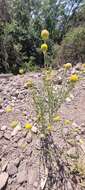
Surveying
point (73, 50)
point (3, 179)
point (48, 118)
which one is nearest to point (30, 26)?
point (73, 50)

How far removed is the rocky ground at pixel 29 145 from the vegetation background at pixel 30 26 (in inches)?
254

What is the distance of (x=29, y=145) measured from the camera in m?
2.43

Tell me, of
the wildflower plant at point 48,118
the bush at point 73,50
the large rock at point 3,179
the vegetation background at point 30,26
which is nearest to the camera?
the large rock at point 3,179

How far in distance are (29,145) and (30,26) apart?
10.3 m

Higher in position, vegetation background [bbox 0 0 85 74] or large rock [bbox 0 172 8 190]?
large rock [bbox 0 172 8 190]

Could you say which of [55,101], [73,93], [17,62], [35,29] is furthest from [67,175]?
[35,29]

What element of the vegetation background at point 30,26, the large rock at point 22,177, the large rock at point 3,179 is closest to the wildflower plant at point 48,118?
the large rock at point 22,177

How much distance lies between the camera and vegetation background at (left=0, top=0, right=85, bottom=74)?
10633 mm

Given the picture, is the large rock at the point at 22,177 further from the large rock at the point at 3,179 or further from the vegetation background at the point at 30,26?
the vegetation background at the point at 30,26

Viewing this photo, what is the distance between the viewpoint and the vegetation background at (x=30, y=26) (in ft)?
34.9

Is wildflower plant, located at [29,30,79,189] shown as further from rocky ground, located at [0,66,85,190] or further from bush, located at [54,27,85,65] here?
bush, located at [54,27,85,65]

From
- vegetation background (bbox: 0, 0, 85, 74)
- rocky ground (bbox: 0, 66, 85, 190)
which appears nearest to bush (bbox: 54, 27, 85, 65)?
vegetation background (bbox: 0, 0, 85, 74)

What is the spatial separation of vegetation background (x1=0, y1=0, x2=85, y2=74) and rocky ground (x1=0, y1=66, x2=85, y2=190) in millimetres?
6451

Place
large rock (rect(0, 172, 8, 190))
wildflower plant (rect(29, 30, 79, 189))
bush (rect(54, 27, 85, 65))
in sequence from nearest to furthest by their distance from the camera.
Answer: large rock (rect(0, 172, 8, 190)) < wildflower plant (rect(29, 30, 79, 189)) < bush (rect(54, 27, 85, 65))
